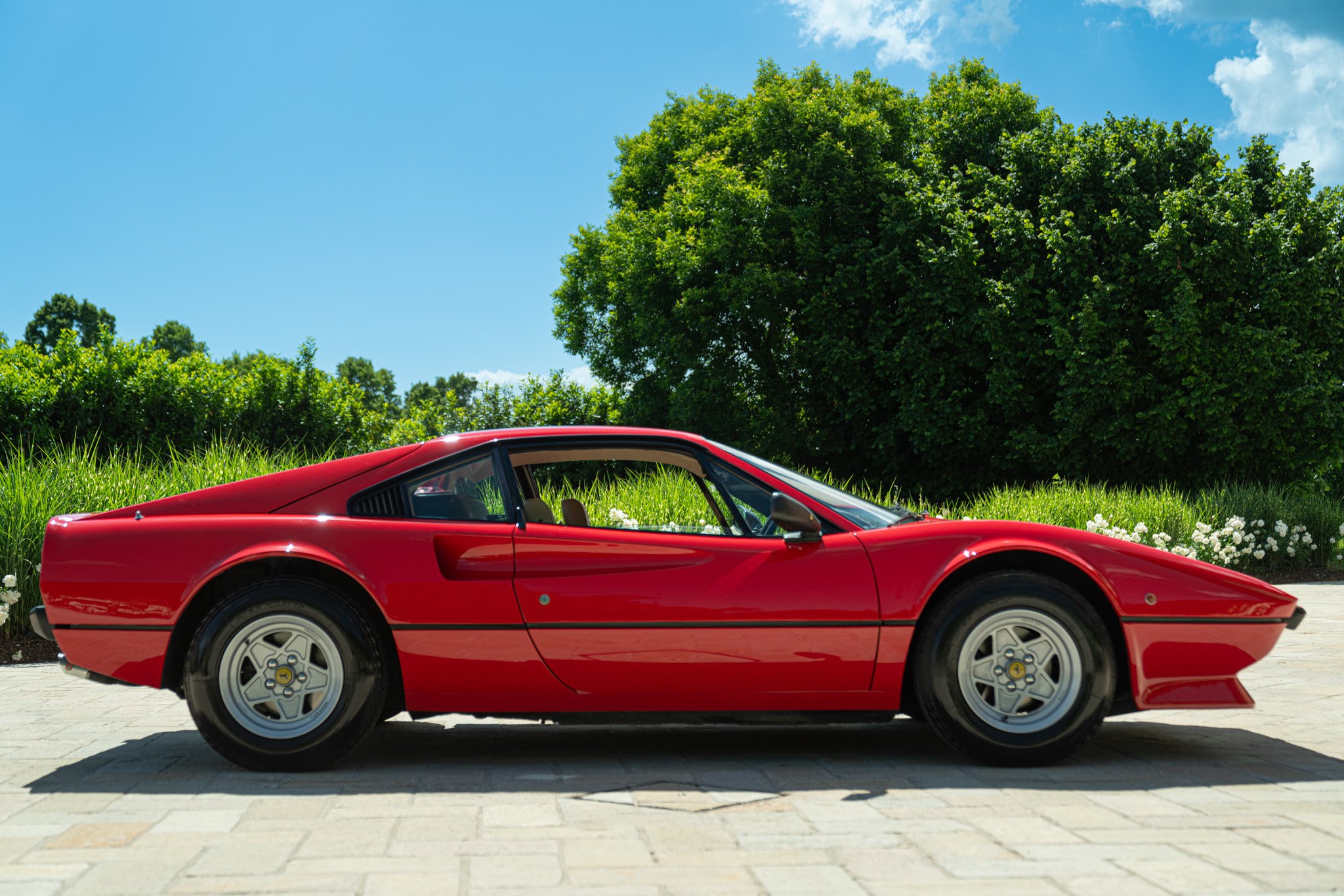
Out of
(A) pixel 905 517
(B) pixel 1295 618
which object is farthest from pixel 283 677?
(B) pixel 1295 618

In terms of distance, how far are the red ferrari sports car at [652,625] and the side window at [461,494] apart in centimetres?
11

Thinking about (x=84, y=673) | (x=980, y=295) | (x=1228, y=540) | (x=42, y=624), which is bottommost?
(x=84, y=673)

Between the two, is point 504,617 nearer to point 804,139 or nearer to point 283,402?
point 283,402

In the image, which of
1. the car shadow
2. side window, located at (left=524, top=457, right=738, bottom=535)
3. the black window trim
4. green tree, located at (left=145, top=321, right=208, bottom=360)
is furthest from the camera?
green tree, located at (left=145, top=321, right=208, bottom=360)

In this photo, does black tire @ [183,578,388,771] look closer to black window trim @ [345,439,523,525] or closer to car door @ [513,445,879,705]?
black window trim @ [345,439,523,525]

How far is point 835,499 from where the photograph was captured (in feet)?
15.2

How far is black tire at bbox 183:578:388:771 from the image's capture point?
4242 mm

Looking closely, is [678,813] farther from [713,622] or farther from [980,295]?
[980,295]

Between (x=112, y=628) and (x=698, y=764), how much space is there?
2.44 m

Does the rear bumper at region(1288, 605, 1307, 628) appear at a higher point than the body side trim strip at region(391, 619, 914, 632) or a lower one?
higher

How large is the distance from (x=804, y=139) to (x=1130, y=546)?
24.5m

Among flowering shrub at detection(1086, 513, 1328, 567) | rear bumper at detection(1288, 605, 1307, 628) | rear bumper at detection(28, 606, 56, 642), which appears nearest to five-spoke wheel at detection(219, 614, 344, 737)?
rear bumper at detection(28, 606, 56, 642)

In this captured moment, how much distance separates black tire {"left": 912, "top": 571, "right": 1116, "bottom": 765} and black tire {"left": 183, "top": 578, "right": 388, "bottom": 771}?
7.13ft

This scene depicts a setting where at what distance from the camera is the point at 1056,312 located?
24.4 m
